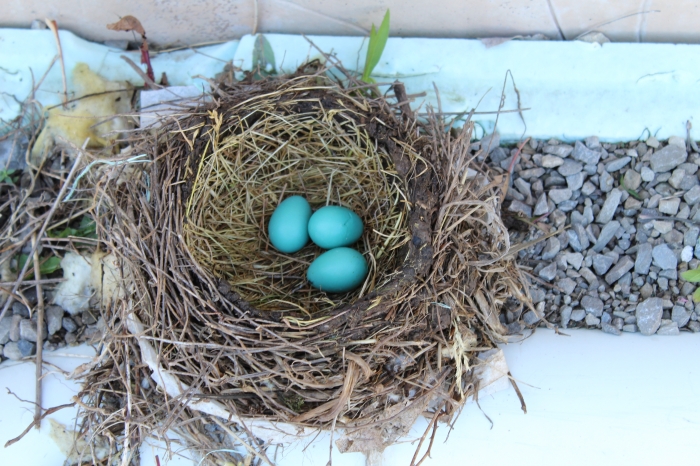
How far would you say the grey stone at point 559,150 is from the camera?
1.72m

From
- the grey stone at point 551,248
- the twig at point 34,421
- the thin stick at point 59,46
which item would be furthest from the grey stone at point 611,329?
the thin stick at point 59,46

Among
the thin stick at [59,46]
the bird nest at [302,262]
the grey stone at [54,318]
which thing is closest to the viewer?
the bird nest at [302,262]

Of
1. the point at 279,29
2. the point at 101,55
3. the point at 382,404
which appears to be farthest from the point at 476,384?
the point at 101,55

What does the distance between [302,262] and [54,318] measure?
733mm

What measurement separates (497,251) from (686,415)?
0.60 m

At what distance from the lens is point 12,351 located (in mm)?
1623

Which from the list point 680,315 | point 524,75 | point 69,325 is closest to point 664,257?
point 680,315

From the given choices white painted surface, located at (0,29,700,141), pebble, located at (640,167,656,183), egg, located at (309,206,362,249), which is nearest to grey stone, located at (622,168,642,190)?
pebble, located at (640,167,656,183)

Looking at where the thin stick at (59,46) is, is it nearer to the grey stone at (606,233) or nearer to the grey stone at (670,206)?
the grey stone at (606,233)

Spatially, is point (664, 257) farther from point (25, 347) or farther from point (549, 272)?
point (25, 347)

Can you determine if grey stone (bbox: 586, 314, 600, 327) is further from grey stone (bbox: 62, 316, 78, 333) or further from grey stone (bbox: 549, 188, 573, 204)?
Answer: grey stone (bbox: 62, 316, 78, 333)

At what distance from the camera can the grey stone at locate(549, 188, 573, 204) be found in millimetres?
1680

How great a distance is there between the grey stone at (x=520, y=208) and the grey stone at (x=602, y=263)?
23 cm

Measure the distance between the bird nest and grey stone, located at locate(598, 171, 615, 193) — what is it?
0.31 metres
